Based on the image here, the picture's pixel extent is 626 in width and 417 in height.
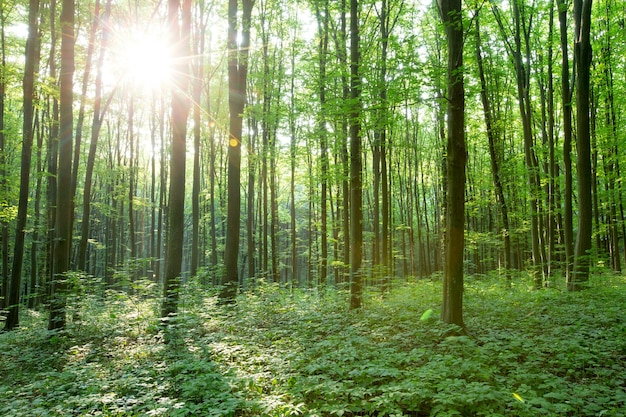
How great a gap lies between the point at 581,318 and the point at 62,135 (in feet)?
44.1

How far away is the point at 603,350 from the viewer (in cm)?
546

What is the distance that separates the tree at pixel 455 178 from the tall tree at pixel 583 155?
596cm

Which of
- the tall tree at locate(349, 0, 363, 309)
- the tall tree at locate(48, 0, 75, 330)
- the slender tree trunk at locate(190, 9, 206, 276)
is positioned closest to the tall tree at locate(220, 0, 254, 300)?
the tall tree at locate(349, 0, 363, 309)

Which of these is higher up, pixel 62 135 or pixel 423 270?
pixel 62 135

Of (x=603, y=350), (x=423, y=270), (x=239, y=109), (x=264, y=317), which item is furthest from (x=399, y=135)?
(x=603, y=350)

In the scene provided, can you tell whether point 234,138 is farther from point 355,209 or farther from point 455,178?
point 455,178

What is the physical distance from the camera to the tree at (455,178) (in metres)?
6.34

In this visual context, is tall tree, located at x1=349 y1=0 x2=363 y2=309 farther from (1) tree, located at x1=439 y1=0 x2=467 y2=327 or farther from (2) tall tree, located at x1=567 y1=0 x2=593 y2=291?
(2) tall tree, located at x1=567 y1=0 x2=593 y2=291

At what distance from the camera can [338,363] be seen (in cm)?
533

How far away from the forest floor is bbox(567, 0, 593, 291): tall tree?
27.6 inches

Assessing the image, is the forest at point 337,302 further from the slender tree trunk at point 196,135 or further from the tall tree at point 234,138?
the slender tree trunk at point 196,135

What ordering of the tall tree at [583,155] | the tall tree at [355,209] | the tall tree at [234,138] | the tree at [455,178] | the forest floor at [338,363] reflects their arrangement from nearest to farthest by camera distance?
1. the forest floor at [338,363]
2. the tree at [455,178]
3. the tall tree at [355,209]
4. the tall tree at [583,155]
5. the tall tree at [234,138]

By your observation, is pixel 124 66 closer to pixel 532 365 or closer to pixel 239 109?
pixel 239 109

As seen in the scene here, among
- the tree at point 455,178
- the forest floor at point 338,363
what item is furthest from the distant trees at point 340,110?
the forest floor at point 338,363
